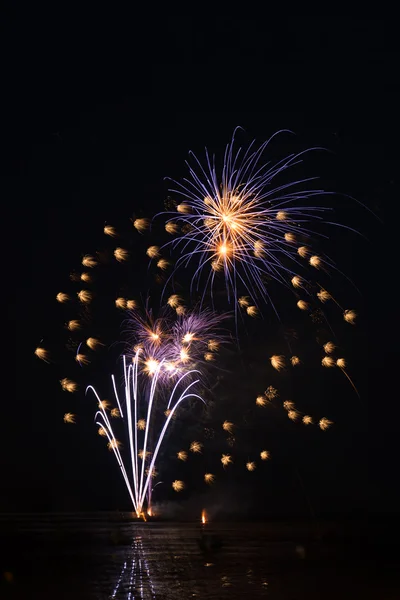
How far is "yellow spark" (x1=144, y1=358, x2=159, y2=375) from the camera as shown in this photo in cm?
4285

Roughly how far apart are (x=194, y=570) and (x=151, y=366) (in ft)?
59.2

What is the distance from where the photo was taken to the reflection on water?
20.9 m

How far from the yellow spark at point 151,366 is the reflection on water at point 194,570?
871cm

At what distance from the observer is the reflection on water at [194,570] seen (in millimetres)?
20859

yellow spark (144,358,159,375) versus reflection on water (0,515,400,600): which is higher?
yellow spark (144,358,159,375)

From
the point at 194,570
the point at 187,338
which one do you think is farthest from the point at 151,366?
the point at 194,570

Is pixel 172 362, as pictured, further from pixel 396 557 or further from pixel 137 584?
pixel 137 584

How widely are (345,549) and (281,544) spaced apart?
309 centimetres

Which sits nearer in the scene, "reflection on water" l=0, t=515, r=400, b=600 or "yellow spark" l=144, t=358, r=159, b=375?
"reflection on water" l=0, t=515, r=400, b=600

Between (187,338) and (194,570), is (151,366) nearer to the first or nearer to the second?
(187,338)

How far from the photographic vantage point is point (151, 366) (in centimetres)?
4297

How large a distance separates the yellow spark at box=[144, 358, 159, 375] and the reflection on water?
871 centimetres

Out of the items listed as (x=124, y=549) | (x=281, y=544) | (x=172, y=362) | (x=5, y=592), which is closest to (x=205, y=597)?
(x=5, y=592)

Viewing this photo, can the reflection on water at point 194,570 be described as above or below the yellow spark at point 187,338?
below
